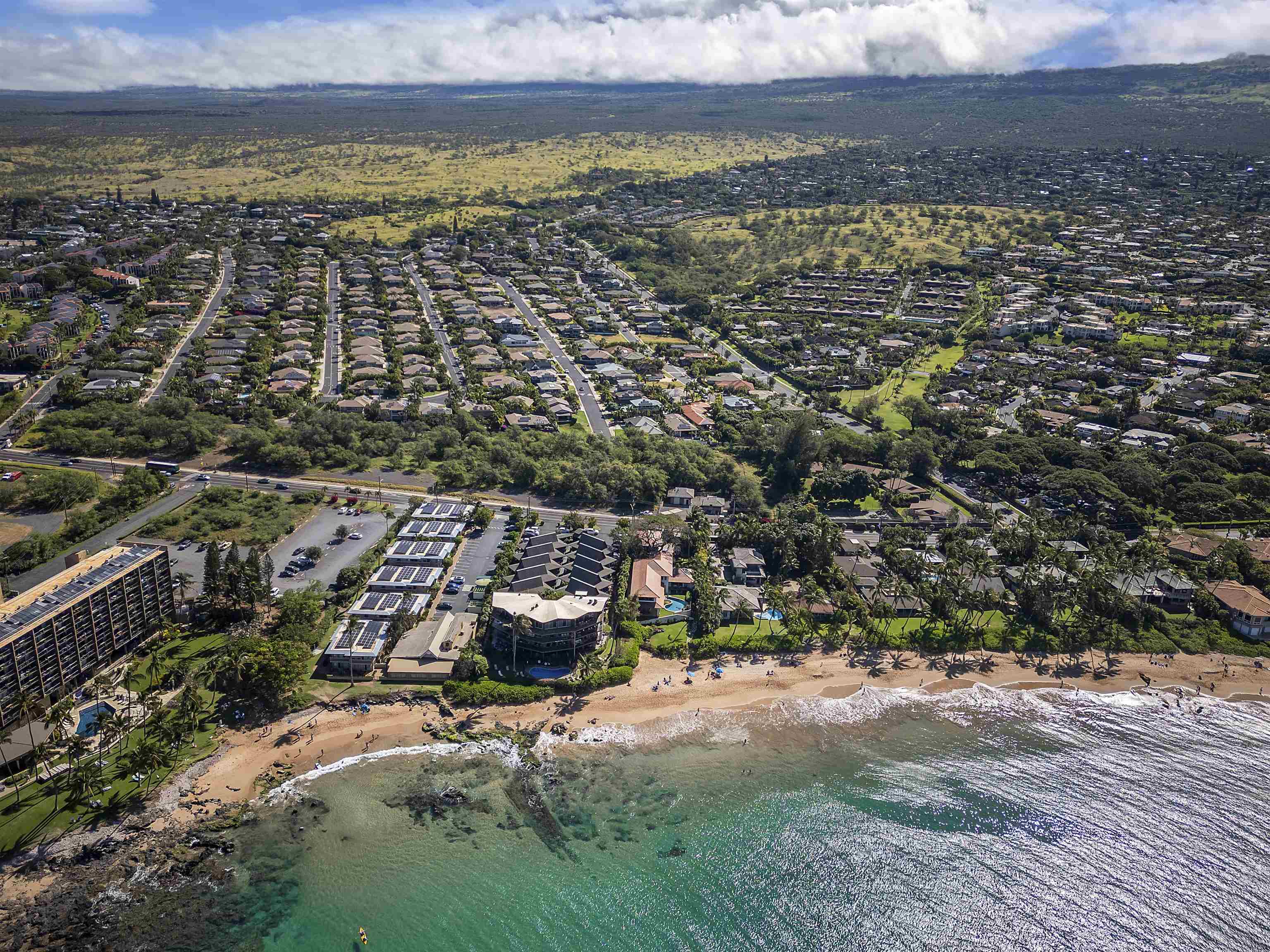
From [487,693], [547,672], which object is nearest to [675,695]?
[547,672]

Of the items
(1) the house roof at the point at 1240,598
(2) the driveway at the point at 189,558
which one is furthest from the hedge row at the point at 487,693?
(1) the house roof at the point at 1240,598

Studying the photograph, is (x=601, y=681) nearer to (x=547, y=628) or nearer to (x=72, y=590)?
(x=547, y=628)

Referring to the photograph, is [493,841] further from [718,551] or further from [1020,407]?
[1020,407]

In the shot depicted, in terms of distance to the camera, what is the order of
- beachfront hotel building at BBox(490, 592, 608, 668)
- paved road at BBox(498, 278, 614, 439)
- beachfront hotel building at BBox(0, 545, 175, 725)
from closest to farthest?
1. beachfront hotel building at BBox(0, 545, 175, 725)
2. beachfront hotel building at BBox(490, 592, 608, 668)
3. paved road at BBox(498, 278, 614, 439)

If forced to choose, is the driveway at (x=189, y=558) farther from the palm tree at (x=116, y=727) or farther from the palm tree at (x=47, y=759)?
the palm tree at (x=47, y=759)

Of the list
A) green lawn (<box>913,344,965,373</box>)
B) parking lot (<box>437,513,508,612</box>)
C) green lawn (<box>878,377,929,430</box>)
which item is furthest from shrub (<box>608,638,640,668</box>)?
green lawn (<box>913,344,965,373</box>)

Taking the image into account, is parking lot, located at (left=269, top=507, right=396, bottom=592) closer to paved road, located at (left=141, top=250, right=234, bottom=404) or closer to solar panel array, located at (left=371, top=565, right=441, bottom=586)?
solar panel array, located at (left=371, top=565, right=441, bottom=586)
